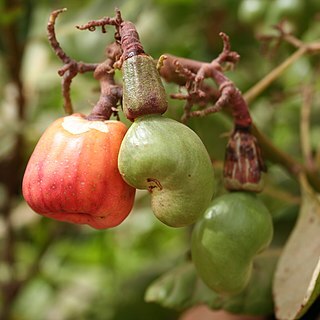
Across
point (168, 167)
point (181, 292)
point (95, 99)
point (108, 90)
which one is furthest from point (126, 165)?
point (95, 99)

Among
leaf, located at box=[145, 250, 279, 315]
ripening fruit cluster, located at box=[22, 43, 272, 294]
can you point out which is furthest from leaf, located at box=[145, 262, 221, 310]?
ripening fruit cluster, located at box=[22, 43, 272, 294]

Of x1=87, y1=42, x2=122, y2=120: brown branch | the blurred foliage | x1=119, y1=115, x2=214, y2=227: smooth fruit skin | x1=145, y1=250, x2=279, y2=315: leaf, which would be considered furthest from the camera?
the blurred foliage

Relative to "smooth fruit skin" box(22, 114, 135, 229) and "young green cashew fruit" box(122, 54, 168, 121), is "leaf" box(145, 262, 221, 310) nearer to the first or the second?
"smooth fruit skin" box(22, 114, 135, 229)

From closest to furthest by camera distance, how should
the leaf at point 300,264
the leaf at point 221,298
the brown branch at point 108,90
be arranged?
the brown branch at point 108,90
the leaf at point 300,264
the leaf at point 221,298

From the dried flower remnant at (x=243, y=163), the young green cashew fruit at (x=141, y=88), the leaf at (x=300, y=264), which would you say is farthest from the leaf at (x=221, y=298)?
the young green cashew fruit at (x=141, y=88)

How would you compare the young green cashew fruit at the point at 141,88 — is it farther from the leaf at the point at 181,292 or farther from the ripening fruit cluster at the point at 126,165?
the leaf at the point at 181,292

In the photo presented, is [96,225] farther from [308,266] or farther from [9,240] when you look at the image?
[9,240]
